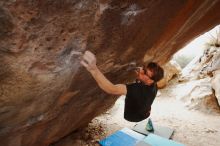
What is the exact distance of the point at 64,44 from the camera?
212cm

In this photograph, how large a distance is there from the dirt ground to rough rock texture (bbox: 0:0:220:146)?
6.44 ft

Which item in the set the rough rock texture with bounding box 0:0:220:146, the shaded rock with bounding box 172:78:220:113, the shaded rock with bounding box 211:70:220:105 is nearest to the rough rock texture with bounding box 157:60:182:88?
the shaded rock with bounding box 172:78:220:113

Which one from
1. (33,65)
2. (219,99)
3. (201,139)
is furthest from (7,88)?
(219,99)

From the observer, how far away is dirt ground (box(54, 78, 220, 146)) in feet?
18.9

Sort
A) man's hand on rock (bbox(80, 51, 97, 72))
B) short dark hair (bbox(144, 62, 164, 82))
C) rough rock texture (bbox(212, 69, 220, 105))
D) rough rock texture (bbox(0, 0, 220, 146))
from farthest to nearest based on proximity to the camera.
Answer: rough rock texture (bbox(212, 69, 220, 105))
short dark hair (bbox(144, 62, 164, 82))
man's hand on rock (bbox(80, 51, 97, 72))
rough rock texture (bbox(0, 0, 220, 146))

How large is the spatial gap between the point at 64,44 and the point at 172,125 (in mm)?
5603

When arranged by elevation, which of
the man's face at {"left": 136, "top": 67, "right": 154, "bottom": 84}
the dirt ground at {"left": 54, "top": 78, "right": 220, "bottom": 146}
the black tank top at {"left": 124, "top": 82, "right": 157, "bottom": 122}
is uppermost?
the man's face at {"left": 136, "top": 67, "right": 154, "bottom": 84}

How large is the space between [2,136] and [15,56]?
5.03 ft

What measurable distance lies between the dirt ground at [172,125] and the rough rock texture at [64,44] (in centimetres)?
196

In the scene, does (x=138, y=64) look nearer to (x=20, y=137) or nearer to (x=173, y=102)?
(x=20, y=137)

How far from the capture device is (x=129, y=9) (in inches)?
89.5

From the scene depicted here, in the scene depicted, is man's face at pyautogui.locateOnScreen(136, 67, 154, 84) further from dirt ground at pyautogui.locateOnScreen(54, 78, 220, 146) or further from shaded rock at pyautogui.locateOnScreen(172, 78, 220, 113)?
shaded rock at pyautogui.locateOnScreen(172, 78, 220, 113)

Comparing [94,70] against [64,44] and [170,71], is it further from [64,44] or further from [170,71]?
[170,71]

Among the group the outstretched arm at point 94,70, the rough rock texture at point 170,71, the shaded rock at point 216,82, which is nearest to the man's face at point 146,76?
the outstretched arm at point 94,70
